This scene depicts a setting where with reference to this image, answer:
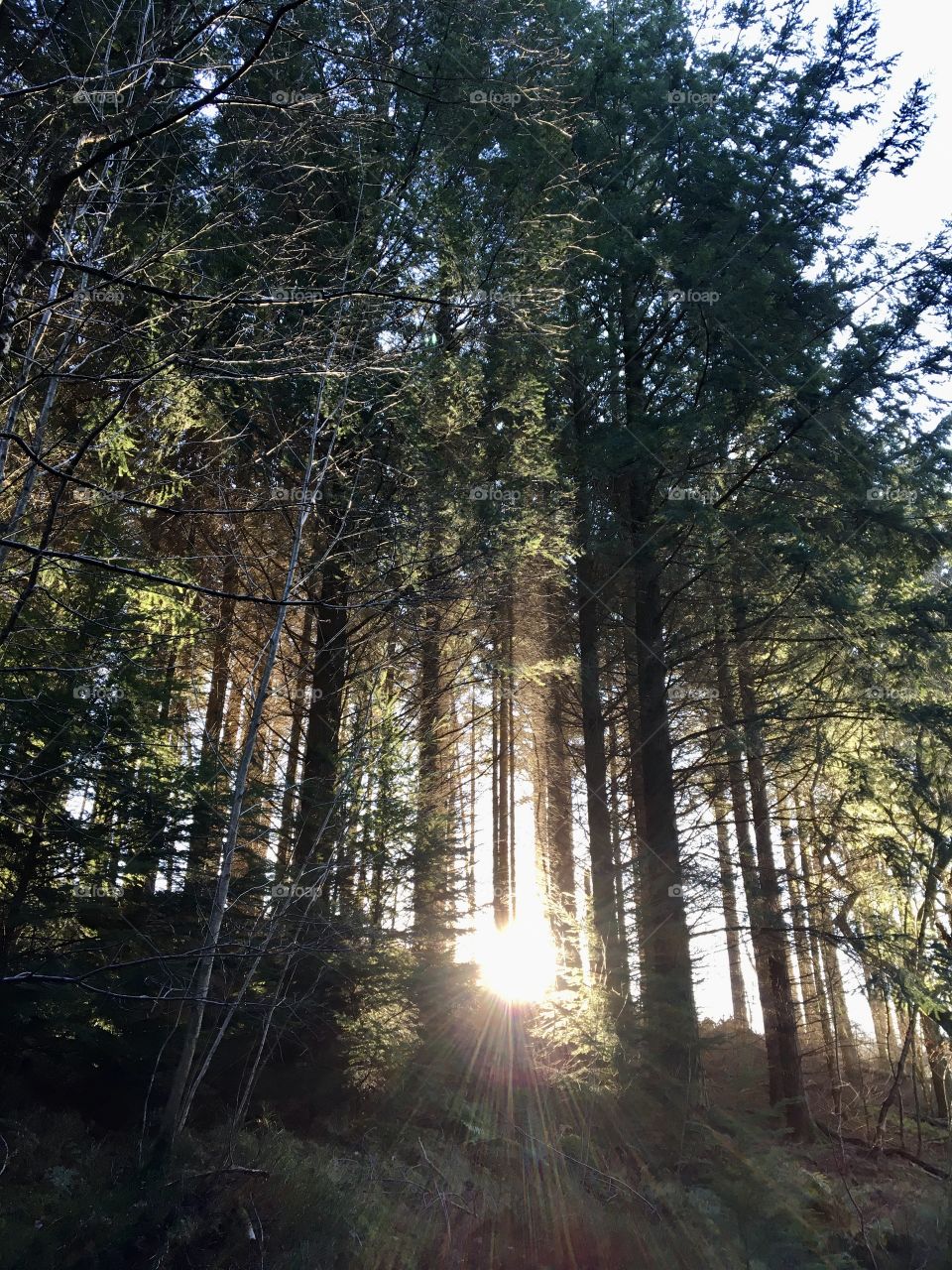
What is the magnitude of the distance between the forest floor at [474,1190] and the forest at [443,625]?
4 centimetres

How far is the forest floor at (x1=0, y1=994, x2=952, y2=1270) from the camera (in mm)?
4965

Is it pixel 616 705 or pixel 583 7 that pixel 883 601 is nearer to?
pixel 616 705

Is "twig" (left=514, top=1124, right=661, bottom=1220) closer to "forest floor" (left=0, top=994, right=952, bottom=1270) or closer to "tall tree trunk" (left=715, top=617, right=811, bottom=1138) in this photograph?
"forest floor" (left=0, top=994, right=952, bottom=1270)

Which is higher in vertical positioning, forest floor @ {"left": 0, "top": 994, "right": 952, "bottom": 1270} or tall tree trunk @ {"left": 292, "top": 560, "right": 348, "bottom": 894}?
tall tree trunk @ {"left": 292, "top": 560, "right": 348, "bottom": 894}

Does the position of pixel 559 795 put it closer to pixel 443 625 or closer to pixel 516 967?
pixel 443 625

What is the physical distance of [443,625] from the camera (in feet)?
36.8

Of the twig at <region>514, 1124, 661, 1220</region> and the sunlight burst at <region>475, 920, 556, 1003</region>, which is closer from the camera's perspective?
the twig at <region>514, 1124, 661, 1220</region>

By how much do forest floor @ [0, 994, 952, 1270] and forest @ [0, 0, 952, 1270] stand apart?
4cm

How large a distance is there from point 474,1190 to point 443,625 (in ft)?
21.4

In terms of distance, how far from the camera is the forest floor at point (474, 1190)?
4.96 meters

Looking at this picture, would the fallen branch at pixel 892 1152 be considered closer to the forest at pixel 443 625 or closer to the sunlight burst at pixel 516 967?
the forest at pixel 443 625

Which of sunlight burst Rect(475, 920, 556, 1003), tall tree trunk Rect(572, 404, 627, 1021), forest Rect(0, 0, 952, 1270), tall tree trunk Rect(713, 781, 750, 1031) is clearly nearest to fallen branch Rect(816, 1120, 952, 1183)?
forest Rect(0, 0, 952, 1270)

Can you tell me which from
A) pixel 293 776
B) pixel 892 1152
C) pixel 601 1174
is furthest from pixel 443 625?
pixel 892 1152

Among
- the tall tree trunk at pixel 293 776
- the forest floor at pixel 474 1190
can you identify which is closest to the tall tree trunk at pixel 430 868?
the forest floor at pixel 474 1190
